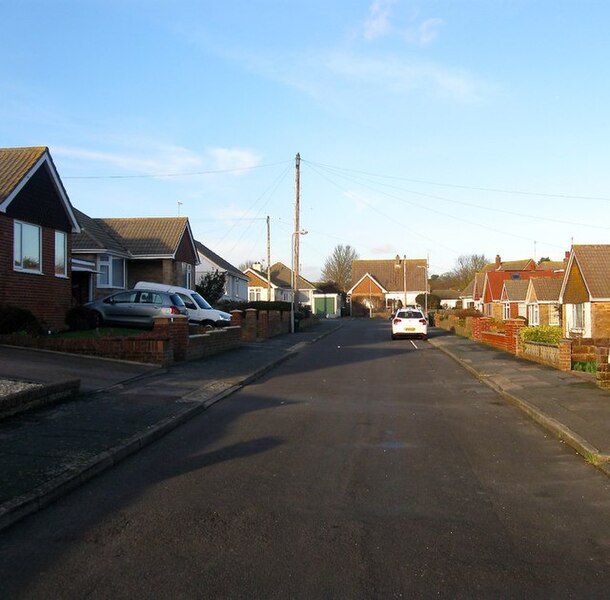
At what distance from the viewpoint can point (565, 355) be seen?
55.9 feet

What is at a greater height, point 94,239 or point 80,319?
point 94,239

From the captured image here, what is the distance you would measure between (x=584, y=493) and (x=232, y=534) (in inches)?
138

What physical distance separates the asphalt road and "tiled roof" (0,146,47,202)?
488 inches

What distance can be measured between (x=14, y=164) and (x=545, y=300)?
1359 inches

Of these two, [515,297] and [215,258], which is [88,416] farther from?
[515,297]

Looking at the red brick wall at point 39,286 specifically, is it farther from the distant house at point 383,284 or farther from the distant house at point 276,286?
the distant house at point 383,284

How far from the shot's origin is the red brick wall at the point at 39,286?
765 inches

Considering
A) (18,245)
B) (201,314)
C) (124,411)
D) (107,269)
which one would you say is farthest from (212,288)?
(124,411)

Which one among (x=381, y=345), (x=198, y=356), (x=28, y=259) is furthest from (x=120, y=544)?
(x=381, y=345)

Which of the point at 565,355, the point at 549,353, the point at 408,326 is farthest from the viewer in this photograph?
the point at 408,326

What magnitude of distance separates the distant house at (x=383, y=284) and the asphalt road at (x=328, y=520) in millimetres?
83383

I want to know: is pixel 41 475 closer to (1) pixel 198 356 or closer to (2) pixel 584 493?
(2) pixel 584 493

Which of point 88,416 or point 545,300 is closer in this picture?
point 88,416

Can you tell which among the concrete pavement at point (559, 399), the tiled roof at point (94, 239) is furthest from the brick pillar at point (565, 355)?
the tiled roof at point (94, 239)
